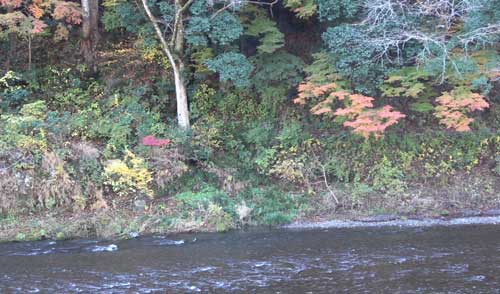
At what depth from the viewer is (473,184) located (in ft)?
52.7

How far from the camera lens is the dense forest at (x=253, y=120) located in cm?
1468

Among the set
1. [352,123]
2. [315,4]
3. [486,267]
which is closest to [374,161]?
[352,123]

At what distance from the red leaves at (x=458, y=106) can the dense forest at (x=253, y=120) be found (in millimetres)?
42

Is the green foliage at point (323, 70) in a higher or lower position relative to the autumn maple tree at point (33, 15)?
lower

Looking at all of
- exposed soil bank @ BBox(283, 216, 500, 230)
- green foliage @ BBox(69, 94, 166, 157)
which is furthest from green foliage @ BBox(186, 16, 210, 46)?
exposed soil bank @ BBox(283, 216, 500, 230)

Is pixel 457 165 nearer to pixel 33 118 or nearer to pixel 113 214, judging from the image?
pixel 113 214

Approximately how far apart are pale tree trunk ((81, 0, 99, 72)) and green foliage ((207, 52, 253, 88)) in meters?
5.60

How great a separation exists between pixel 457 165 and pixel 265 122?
241 inches

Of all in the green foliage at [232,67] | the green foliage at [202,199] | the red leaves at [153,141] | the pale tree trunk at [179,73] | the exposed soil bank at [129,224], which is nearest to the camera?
the exposed soil bank at [129,224]

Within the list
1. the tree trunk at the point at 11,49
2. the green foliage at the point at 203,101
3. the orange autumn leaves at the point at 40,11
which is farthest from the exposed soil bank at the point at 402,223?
the tree trunk at the point at 11,49

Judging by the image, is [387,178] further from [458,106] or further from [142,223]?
[142,223]

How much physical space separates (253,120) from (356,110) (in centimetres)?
430

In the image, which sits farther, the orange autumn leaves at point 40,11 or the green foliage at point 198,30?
the orange autumn leaves at point 40,11

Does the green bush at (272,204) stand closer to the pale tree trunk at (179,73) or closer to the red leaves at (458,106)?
the pale tree trunk at (179,73)
